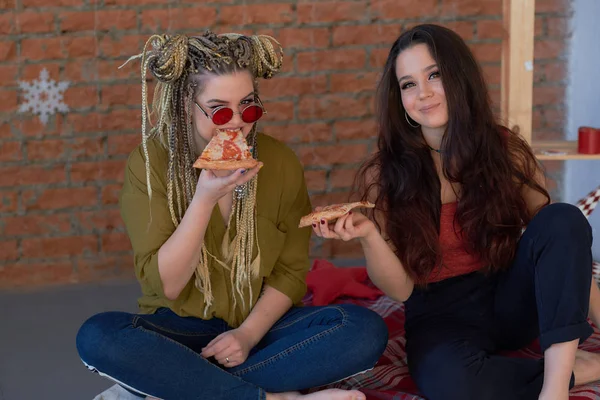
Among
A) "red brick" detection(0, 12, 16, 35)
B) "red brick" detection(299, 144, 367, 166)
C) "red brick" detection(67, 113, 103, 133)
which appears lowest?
"red brick" detection(299, 144, 367, 166)

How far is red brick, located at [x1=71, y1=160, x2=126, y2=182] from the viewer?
328 cm

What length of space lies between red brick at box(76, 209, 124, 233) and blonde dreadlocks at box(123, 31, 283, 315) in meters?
1.37

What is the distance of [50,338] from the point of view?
2766mm

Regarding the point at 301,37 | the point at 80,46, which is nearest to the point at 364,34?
the point at 301,37

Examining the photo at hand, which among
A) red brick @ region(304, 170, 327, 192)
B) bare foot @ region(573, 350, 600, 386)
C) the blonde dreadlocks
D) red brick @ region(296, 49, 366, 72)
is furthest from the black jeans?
red brick @ region(296, 49, 366, 72)

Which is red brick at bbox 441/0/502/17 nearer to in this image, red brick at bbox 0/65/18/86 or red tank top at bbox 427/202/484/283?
red tank top at bbox 427/202/484/283

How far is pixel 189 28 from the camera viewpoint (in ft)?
10.6

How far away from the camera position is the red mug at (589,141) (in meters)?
2.66

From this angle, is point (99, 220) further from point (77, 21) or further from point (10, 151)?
point (77, 21)

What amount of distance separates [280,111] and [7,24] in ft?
3.77

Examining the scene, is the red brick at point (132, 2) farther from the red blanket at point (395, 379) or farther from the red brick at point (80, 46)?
the red blanket at point (395, 379)

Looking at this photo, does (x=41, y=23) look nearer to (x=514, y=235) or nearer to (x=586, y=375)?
(x=514, y=235)

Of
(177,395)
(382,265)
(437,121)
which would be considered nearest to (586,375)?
(382,265)

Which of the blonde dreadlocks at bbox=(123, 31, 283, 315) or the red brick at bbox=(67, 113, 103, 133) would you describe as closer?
the blonde dreadlocks at bbox=(123, 31, 283, 315)
